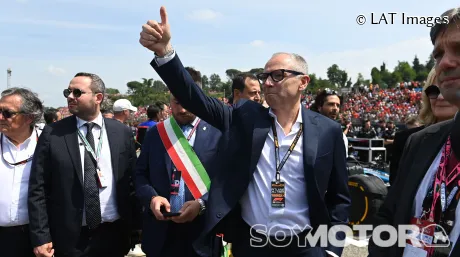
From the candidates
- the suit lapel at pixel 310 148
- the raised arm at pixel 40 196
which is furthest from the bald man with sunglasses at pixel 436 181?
the raised arm at pixel 40 196

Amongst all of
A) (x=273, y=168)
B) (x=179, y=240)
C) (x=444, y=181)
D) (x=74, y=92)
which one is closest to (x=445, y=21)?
(x=444, y=181)

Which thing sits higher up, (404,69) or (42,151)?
(404,69)

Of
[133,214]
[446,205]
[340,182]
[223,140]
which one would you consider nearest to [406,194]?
[446,205]

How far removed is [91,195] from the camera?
3.35m

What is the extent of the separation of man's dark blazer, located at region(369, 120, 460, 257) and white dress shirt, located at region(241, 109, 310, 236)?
78 cm

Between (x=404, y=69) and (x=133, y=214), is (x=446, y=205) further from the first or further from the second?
(x=404, y=69)

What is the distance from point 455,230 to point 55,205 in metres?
2.84

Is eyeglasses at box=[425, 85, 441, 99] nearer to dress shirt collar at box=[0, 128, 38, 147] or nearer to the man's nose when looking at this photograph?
the man's nose

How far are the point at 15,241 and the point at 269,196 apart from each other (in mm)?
2076

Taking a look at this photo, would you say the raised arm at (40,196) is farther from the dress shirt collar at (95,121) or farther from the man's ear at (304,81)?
the man's ear at (304,81)

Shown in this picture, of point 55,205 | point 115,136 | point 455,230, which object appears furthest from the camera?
point 115,136

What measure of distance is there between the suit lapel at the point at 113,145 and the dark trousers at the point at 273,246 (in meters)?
1.32

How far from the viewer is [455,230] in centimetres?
149

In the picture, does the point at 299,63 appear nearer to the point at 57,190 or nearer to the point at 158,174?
the point at 158,174
